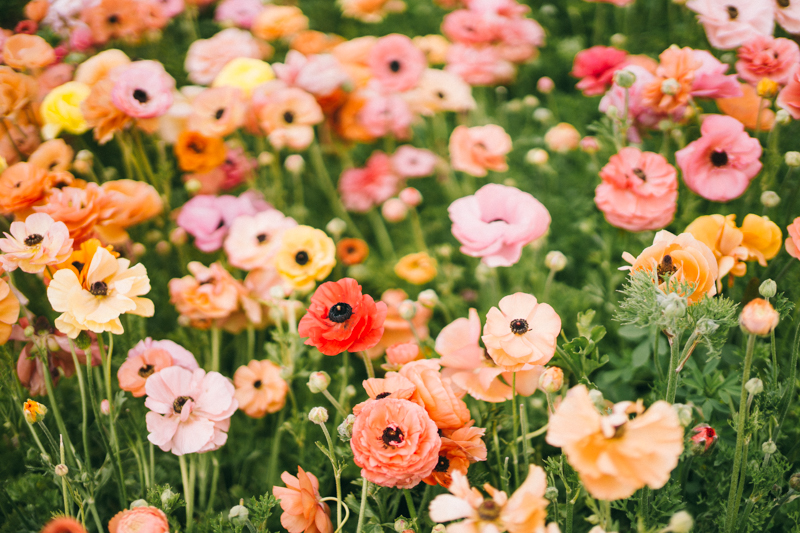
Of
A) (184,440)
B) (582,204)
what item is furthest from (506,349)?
(582,204)

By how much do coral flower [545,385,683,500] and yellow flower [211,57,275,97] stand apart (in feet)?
5.80

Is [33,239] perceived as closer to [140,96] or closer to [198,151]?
[140,96]

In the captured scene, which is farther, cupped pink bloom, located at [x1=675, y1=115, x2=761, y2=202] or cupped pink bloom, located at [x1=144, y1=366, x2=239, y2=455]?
cupped pink bloom, located at [x1=675, y1=115, x2=761, y2=202]

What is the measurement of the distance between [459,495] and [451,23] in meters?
2.04

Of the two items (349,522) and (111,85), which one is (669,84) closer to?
(349,522)

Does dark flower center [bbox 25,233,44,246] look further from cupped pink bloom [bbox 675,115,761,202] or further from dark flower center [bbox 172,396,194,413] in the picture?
cupped pink bloom [bbox 675,115,761,202]

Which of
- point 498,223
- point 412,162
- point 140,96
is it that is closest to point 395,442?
point 498,223

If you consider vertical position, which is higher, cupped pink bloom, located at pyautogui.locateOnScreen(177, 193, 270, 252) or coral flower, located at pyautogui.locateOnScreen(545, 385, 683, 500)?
coral flower, located at pyautogui.locateOnScreen(545, 385, 683, 500)

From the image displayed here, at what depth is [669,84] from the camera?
4.65ft

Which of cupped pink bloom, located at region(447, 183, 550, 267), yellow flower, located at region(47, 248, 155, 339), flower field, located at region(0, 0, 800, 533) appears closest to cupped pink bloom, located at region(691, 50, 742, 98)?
flower field, located at region(0, 0, 800, 533)

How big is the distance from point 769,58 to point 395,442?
1.43 metres

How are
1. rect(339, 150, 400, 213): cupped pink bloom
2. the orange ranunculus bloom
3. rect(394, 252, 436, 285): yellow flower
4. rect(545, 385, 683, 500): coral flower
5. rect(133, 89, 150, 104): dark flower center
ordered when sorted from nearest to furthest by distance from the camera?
rect(545, 385, 683, 500): coral flower → the orange ranunculus bloom → rect(133, 89, 150, 104): dark flower center → rect(394, 252, 436, 285): yellow flower → rect(339, 150, 400, 213): cupped pink bloom

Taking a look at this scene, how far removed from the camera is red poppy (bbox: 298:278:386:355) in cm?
113

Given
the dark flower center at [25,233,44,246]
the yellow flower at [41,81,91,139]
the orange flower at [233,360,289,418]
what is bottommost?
the orange flower at [233,360,289,418]
